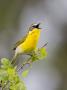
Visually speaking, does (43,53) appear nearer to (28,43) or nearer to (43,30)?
(28,43)

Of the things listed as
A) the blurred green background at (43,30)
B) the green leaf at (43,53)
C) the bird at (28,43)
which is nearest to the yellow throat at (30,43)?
the bird at (28,43)

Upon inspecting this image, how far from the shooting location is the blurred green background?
4.35m

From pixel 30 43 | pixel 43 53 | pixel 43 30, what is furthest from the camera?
pixel 43 30

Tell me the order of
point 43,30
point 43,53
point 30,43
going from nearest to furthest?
1. point 43,53
2. point 30,43
3. point 43,30

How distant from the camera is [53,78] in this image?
4336 millimetres

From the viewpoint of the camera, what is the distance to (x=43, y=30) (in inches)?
183

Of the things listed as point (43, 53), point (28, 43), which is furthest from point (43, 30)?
point (43, 53)

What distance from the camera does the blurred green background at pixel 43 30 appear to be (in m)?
4.35

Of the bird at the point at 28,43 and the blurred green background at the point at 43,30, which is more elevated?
the bird at the point at 28,43

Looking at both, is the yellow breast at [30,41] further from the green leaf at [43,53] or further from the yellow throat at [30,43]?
the green leaf at [43,53]

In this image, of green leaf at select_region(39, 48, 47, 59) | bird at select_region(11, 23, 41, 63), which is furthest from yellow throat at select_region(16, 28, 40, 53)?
green leaf at select_region(39, 48, 47, 59)

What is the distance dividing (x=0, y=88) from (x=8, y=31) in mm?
3588

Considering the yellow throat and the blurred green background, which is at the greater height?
the yellow throat

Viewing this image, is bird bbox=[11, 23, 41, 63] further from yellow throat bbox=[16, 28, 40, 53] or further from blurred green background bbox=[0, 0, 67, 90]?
blurred green background bbox=[0, 0, 67, 90]
